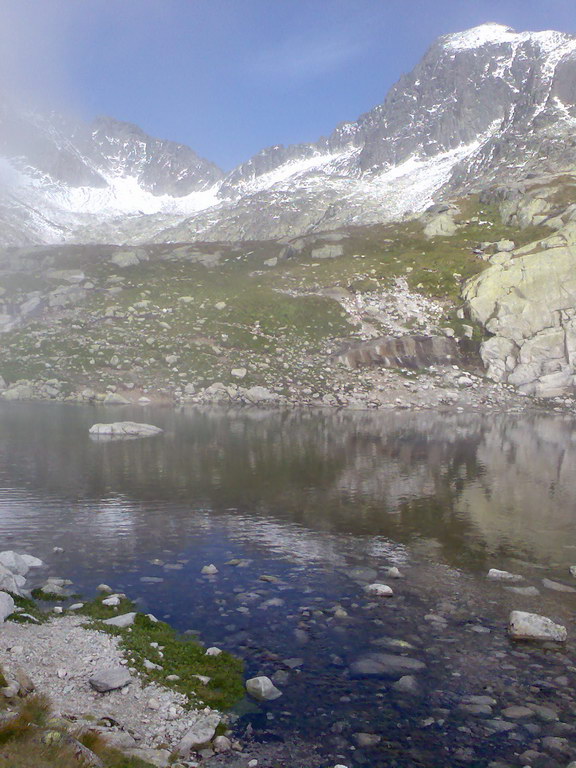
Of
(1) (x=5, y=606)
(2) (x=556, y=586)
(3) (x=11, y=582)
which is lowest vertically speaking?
(2) (x=556, y=586)

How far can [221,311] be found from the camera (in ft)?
261

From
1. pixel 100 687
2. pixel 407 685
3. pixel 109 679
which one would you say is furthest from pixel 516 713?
pixel 100 687

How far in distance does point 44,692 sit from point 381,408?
5489 centimetres

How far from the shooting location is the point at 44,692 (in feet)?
34.1

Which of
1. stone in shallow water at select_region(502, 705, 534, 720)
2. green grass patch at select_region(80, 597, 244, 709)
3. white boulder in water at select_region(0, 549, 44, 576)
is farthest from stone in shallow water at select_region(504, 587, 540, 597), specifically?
white boulder in water at select_region(0, 549, 44, 576)

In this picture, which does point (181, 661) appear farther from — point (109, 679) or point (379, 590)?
point (379, 590)

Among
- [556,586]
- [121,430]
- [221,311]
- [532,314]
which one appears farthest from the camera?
[221,311]

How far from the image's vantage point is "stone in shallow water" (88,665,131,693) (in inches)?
429

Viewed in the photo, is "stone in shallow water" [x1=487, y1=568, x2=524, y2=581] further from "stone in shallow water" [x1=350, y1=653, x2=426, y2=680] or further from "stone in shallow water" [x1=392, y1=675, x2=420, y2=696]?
"stone in shallow water" [x1=392, y1=675, x2=420, y2=696]

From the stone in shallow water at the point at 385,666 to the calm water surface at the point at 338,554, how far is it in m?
0.22

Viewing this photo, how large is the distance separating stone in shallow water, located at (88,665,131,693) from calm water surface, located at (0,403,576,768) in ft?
8.05

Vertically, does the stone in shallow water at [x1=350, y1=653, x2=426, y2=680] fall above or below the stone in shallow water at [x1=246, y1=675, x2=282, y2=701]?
below

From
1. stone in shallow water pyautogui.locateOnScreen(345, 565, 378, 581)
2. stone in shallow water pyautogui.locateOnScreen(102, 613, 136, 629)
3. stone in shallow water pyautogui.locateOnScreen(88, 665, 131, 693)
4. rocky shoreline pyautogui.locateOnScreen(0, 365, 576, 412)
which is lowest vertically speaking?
stone in shallow water pyautogui.locateOnScreen(345, 565, 378, 581)

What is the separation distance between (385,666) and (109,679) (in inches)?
235
